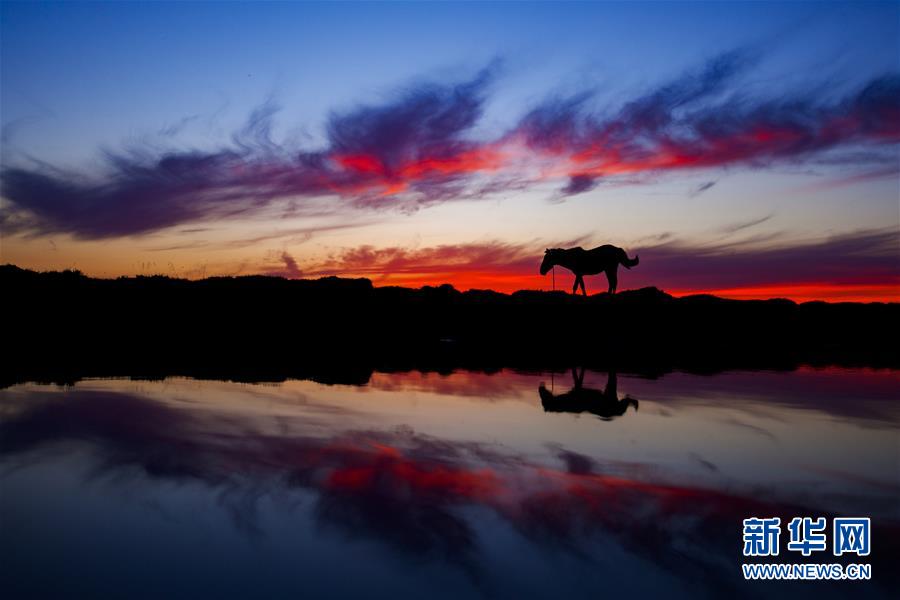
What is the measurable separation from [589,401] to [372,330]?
20.5 m

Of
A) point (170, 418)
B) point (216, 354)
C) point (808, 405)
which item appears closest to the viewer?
point (170, 418)

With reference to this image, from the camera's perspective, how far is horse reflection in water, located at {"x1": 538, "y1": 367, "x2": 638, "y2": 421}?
39.2 feet

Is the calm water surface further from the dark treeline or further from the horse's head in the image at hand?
the horse's head

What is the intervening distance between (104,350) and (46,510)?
1759cm

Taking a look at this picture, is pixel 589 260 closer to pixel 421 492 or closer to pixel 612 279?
pixel 612 279

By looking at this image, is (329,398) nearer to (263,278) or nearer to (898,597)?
(898,597)

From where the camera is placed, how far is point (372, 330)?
3219cm

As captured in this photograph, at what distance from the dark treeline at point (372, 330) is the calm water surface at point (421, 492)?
537 cm

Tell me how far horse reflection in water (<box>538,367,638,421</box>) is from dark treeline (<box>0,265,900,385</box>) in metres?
4.20

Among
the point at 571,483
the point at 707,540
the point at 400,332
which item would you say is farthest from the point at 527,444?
the point at 400,332

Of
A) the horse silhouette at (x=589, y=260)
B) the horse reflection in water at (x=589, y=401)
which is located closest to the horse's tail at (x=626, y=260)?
the horse silhouette at (x=589, y=260)

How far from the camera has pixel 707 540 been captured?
5.98 meters

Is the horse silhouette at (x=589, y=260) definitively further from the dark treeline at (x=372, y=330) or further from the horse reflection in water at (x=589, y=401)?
the horse reflection in water at (x=589, y=401)

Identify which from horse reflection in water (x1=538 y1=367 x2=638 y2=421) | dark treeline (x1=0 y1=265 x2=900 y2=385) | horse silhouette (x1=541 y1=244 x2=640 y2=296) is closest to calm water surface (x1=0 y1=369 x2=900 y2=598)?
horse reflection in water (x1=538 y1=367 x2=638 y2=421)
